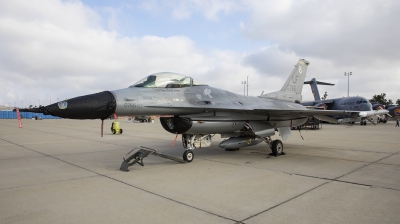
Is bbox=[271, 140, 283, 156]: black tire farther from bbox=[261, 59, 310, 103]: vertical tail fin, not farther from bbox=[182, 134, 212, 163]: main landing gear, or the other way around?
bbox=[261, 59, 310, 103]: vertical tail fin

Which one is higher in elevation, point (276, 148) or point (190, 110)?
point (190, 110)

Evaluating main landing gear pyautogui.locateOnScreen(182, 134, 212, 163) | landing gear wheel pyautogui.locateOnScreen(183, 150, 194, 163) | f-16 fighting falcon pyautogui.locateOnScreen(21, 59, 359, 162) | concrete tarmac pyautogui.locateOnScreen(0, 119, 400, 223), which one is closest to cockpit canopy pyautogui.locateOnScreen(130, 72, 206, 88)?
f-16 fighting falcon pyautogui.locateOnScreen(21, 59, 359, 162)

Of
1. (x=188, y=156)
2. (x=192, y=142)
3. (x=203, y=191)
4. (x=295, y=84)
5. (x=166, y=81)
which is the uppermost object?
(x=295, y=84)

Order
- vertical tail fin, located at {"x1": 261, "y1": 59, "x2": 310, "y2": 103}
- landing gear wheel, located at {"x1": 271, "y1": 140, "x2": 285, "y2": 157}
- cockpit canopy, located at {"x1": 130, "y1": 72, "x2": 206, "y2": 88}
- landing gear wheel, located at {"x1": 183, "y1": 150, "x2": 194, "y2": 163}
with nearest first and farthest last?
cockpit canopy, located at {"x1": 130, "y1": 72, "x2": 206, "y2": 88}
landing gear wheel, located at {"x1": 183, "y1": 150, "x2": 194, "y2": 163}
landing gear wheel, located at {"x1": 271, "y1": 140, "x2": 285, "y2": 157}
vertical tail fin, located at {"x1": 261, "y1": 59, "x2": 310, "y2": 103}

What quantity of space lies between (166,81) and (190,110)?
102 centimetres

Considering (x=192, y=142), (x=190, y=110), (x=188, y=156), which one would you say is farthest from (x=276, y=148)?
(x=190, y=110)

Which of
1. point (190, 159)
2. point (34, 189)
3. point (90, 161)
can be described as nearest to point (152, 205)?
point (34, 189)

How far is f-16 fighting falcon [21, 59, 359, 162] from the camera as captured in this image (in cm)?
600

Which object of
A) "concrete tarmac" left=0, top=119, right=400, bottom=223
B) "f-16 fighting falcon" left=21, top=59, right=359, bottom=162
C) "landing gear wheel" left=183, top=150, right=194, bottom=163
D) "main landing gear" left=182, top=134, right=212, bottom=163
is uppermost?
"f-16 fighting falcon" left=21, top=59, right=359, bottom=162

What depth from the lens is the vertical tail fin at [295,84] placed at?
11.4 meters

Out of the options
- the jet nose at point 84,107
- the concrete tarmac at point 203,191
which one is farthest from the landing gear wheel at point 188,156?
the jet nose at point 84,107

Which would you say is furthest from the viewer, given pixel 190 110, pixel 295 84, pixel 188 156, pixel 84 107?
pixel 295 84

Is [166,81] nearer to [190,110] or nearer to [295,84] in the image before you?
[190,110]

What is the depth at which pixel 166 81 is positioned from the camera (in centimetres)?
721
